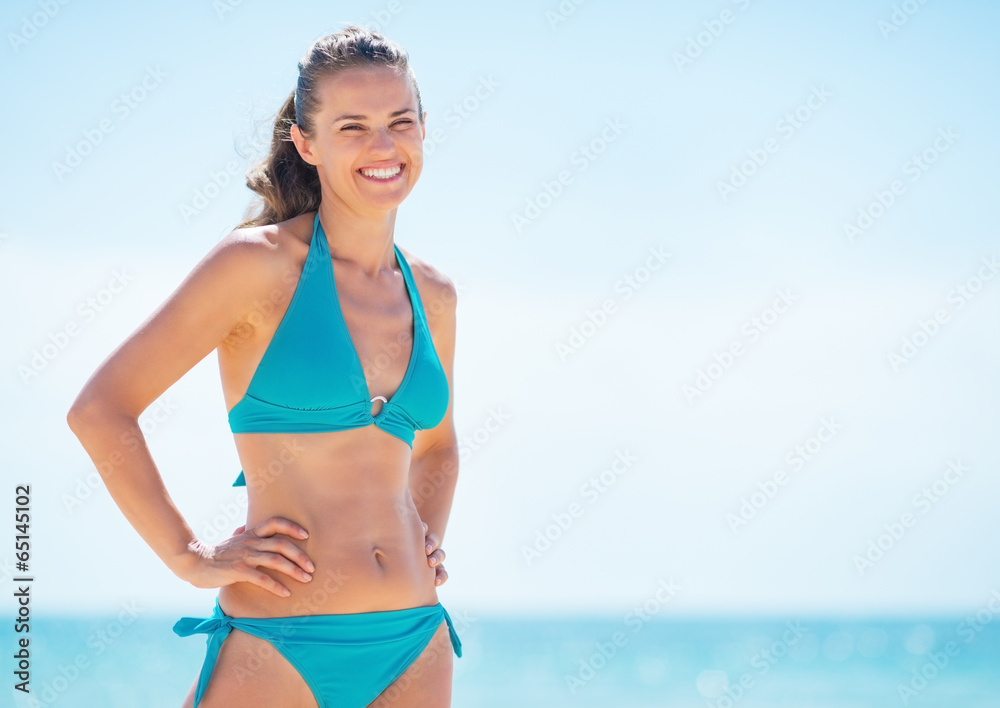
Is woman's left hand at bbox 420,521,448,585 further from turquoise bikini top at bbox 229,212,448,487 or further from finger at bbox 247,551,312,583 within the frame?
finger at bbox 247,551,312,583

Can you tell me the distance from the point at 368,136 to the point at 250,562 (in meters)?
1.07

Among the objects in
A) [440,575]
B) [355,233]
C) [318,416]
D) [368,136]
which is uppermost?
[368,136]

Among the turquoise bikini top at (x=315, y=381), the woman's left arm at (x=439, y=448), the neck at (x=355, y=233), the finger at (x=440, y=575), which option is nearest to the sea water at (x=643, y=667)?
the woman's left arm at (x=439, y=448)

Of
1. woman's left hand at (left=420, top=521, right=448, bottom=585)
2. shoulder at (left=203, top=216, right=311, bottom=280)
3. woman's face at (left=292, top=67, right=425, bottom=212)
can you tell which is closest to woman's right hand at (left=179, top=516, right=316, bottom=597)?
woman's left hand at (left=420, top=521, right=448, bottom=585)

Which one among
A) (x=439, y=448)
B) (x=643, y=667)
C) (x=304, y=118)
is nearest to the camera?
(x=304, y=118)

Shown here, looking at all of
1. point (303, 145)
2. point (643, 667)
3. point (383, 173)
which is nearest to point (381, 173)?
point (383, 173)

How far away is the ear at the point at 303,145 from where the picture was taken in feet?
8.66

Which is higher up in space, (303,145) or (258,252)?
(303,145)

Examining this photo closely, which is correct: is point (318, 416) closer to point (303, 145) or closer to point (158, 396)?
point (158, 396)

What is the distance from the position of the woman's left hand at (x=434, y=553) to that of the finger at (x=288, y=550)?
0.38 metres

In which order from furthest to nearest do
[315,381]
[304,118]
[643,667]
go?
[643,667]
[304,118]
[315,381]

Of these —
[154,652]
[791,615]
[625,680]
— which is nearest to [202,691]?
[625,680]

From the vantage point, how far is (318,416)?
2.34 meters

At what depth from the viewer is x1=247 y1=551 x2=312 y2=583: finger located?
2.22m
